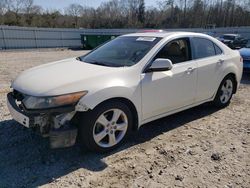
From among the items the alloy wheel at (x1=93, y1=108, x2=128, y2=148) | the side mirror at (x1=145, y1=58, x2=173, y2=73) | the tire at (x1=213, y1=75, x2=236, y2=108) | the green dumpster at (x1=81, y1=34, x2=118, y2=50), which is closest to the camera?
the alloy wheel at (x1=93, y1=108, x2=128, y2=148)

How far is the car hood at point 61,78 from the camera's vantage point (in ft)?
9.93

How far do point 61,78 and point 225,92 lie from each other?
11.4ft

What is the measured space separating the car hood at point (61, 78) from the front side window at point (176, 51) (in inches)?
32.6

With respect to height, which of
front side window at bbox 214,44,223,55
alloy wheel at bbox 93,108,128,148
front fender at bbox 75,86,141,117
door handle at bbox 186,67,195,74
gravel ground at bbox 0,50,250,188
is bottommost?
gravel ground at bbox 0,50,250,188

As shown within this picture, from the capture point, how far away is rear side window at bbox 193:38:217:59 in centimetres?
446

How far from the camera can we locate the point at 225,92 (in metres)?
5.20

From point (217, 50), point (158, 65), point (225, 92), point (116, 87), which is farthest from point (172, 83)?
point (225, 92)

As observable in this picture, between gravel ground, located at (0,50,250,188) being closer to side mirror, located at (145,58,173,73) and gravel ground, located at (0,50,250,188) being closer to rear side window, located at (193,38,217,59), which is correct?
side mirror, located at (145,58,173,73)

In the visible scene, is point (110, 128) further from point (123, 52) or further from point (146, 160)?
point (123, 52)

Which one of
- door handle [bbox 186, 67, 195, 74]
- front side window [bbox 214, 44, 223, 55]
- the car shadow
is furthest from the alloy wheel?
front side window [bbox 214, 44, 223, 55]

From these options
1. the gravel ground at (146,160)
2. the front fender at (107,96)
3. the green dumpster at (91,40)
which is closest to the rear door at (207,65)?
the gravel ground at (146,160)

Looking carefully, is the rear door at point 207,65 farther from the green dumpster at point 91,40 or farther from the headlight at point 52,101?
the green dumpster at point 91,40

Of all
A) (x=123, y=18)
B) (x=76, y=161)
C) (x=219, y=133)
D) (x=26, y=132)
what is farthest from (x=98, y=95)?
(x=123, y=18)

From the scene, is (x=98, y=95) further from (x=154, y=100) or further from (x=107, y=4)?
(x=107, y=4)
